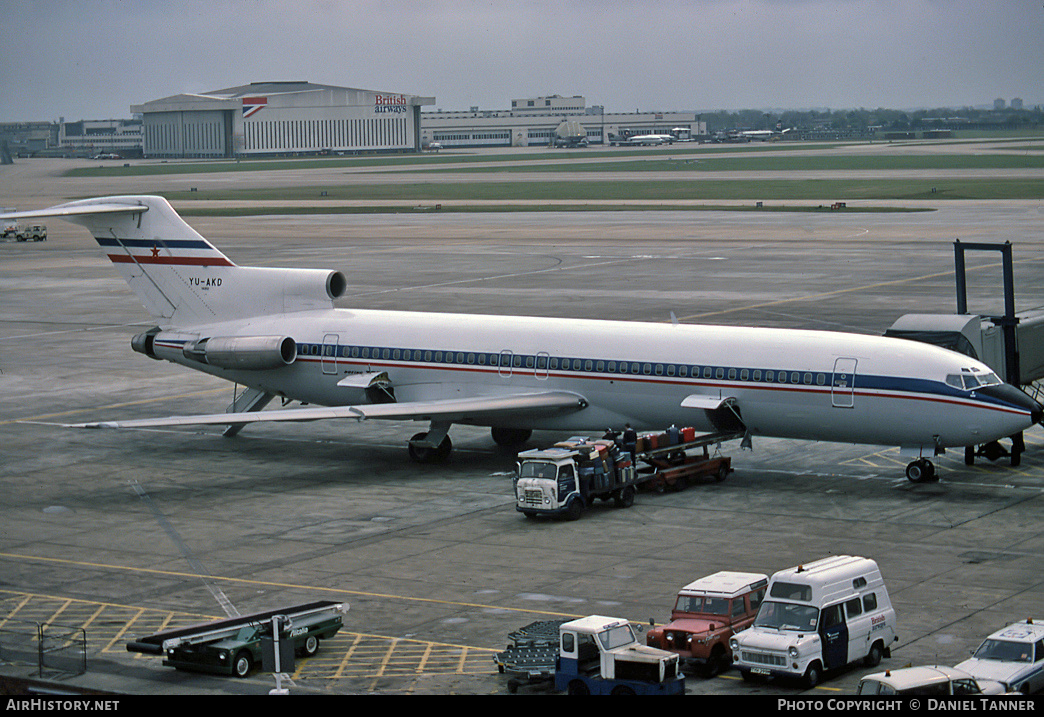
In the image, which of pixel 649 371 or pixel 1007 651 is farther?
pixel 649 371

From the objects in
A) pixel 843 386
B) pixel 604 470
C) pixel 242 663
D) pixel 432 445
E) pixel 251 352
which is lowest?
pixel 242 663

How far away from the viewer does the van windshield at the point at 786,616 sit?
21.4 meters

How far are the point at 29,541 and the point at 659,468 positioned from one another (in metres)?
15.0

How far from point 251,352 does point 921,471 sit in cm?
1920

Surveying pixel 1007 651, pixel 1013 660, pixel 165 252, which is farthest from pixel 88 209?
pixel 1013 660

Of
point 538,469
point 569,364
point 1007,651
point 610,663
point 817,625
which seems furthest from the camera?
point 569,364

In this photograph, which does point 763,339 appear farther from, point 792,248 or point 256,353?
point 792,248

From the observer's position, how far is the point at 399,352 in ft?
131

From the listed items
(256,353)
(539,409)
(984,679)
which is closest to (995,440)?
(539,409)

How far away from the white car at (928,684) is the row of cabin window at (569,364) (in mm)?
16098

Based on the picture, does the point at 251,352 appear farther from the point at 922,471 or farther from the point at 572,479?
the point at 922,471

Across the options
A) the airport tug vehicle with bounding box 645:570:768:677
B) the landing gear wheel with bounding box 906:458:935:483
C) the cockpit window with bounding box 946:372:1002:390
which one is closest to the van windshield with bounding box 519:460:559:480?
the airport tug vehicle with bounding box 645:570:768:677

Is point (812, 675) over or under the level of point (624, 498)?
under

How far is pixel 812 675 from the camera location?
68.8 feet
